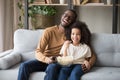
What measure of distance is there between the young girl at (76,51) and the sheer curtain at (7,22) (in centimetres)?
167

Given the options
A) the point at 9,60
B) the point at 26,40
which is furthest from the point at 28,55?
the point at 9,60

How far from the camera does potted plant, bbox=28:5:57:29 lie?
401 centimetres

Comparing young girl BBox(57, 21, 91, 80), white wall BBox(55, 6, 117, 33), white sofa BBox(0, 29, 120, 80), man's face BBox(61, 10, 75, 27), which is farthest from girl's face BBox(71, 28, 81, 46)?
white wall BBox(55, 6, 117, 33)

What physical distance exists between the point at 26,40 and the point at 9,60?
414 mm

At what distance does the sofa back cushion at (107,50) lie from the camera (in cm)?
304

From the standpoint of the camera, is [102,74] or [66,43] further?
[66,43]

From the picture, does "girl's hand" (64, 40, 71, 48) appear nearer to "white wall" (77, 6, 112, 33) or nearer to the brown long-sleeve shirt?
the brown long-sleeve shirt

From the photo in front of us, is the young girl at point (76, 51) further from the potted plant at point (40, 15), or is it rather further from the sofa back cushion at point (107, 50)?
the potted plant at point (40, 15)

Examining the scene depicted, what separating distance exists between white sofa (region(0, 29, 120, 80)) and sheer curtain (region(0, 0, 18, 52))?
→ 1077mm

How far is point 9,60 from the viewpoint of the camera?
2.94 metres

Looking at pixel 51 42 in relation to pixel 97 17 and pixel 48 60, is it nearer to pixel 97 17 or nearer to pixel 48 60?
pixel 48 60

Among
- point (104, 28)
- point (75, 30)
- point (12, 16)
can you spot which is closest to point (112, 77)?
point (75, 30)

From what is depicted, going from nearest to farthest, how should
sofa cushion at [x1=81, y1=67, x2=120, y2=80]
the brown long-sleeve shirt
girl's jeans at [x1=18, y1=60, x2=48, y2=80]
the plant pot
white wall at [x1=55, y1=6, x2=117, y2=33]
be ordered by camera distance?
sofa cushion at [x1=81, y1=67, x2=120, y2=80] → girl's jeans at [x1=18, y1=60, x2=48, y2=80] → the brown long-sleeve shirt → the plant pot → white wall at [x1=55, y1=6, x2=117, y2=33]

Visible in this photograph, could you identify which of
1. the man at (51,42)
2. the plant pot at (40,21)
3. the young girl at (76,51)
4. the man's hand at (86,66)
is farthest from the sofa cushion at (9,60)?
the plant pot at (40,21)
